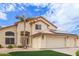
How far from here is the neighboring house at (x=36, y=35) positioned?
2.37 meters

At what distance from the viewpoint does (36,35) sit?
2.38 metres

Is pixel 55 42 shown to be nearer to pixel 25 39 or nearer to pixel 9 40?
pixel 25 39

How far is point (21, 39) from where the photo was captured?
2.40 meters

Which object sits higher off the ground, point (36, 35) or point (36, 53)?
point (36, 35)

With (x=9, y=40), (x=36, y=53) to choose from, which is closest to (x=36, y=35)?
(x=36, y=53)

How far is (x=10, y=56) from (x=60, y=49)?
0.53m

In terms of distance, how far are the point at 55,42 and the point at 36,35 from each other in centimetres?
22

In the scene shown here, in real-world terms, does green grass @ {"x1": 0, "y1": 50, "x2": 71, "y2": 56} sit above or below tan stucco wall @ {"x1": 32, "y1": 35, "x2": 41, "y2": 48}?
below

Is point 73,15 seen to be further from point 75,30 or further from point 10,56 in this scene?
point 10,56

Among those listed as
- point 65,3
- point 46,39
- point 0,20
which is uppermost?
point 65,3

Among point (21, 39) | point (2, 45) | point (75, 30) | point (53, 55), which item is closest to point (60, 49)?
point (53, 55)

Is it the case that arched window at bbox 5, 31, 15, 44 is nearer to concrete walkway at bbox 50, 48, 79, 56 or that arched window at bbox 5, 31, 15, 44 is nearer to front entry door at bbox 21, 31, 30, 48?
front entry door at bbox 21, 31, 30, 48

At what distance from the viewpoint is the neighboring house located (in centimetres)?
237

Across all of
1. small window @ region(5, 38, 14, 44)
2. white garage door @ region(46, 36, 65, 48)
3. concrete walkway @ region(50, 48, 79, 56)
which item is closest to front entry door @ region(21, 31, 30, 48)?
small window @ region(5, 38, 14, 44)
